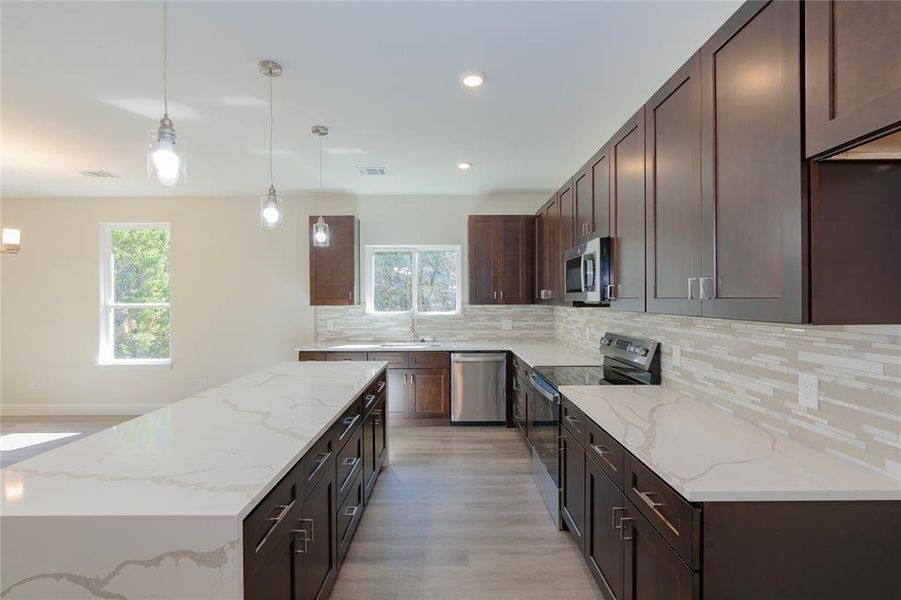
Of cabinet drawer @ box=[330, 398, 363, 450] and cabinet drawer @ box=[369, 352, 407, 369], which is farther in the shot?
cabinet drawer @ box=[369, 352, 407, 369]

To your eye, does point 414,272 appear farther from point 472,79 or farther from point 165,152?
point 165,152

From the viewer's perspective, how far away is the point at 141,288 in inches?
207

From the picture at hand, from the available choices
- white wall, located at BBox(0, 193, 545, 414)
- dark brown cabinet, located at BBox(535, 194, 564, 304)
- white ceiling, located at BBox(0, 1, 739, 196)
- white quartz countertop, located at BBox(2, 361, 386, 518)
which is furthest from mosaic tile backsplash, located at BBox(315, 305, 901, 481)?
white wall, located at BBox(0, 193, 545, 414)

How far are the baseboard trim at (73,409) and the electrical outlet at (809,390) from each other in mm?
6133

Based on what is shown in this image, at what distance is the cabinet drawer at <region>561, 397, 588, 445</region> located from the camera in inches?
80.2

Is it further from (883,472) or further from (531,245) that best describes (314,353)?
(883,472)

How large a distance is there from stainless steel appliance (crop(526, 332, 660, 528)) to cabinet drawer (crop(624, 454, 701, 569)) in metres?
0.99

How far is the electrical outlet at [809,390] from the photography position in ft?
4.52

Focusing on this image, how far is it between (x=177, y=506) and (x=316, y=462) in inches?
26.2

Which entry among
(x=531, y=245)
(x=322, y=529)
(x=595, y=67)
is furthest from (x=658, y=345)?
(x=531, y=245)

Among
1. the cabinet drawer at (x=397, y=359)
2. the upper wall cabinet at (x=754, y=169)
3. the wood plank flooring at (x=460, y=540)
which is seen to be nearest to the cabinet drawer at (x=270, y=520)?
the wood plank flooring at (x=460, y=540)

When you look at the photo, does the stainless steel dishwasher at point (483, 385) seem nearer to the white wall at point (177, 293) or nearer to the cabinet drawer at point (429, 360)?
the cabinet drawer at point (429, 360)

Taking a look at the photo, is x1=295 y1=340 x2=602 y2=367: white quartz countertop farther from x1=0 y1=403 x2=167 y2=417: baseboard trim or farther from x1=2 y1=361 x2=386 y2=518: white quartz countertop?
x1=0 y1=403 x2=167 y2=417: baseboard trim

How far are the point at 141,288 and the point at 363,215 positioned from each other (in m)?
3.02
